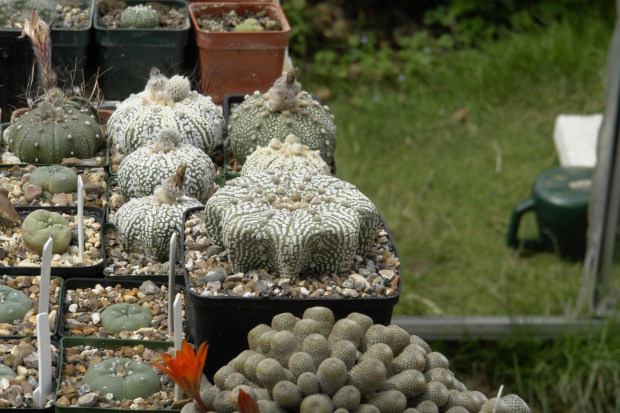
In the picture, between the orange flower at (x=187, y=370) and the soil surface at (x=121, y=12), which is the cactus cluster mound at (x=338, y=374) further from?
the soil surface at (x=121, y=12)

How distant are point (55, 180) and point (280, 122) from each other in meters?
0.73

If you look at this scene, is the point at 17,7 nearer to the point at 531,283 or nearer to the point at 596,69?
the point at 531,283

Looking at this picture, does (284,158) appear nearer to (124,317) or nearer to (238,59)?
(124,317)

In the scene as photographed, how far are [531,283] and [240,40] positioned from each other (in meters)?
2.54

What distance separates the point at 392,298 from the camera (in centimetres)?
194

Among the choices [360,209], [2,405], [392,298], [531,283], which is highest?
[360,209]

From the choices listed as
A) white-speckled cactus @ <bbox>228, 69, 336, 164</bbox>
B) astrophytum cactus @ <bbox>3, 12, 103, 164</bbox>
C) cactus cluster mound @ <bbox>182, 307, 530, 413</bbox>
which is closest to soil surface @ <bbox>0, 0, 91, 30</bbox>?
astrophytum cactus @ <bbox>3, 12, 103, 164</bbox>

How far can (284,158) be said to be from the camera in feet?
8.13

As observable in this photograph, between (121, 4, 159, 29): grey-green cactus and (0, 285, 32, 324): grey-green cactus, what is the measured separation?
1.49 m

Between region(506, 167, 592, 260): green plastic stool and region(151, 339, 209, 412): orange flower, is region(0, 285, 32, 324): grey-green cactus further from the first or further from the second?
region(506, 167, 592, 260): green plastic stool

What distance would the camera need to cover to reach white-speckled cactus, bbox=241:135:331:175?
245cm

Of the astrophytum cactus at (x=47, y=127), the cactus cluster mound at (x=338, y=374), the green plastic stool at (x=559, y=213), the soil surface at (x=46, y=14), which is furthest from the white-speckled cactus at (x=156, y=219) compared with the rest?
the green plastic stool at (x=559, y=213)

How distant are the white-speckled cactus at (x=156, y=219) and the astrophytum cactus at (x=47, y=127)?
51 centimetres

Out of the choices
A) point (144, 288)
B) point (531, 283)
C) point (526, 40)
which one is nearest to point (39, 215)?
point (144, 288)
